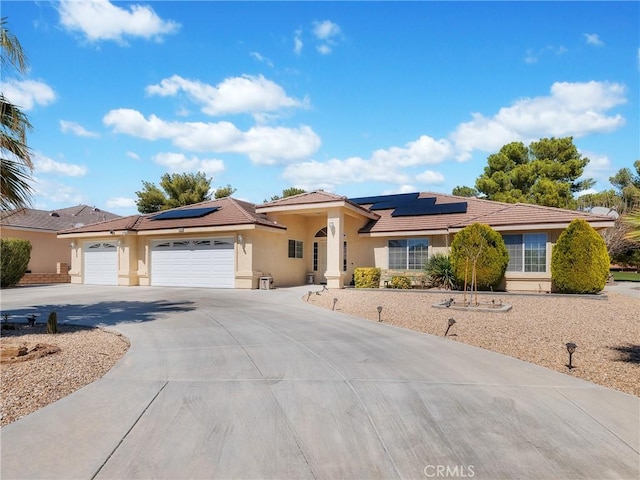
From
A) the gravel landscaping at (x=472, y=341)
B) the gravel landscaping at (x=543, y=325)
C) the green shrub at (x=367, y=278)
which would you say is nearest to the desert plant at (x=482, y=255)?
the gravel landscaping at (x=543, y=325)

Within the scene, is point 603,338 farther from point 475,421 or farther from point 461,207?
point 461,207

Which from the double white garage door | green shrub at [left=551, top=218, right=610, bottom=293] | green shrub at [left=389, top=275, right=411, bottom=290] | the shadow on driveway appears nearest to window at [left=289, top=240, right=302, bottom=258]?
the double white garage door

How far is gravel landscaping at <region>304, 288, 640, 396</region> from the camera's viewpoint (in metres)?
6.80

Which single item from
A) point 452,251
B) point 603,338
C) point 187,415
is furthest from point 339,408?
point 452,251

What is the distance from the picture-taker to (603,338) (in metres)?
8.73

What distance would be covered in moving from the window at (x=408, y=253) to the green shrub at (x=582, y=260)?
5.91m

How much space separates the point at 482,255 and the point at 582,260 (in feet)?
11.8

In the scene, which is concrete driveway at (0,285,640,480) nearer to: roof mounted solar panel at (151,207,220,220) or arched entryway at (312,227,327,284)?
roof mounted solar panel at (151,207,220,220)

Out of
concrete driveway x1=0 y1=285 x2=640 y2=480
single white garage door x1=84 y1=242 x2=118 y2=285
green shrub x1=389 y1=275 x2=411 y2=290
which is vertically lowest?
concrete driveway x1=0 y1=285 x2=640 y2=480

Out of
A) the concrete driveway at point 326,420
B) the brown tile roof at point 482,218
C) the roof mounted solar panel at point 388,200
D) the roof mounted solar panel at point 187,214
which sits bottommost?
the concrete driveway at point 326,420

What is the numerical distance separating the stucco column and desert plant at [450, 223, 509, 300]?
5269 millimetres

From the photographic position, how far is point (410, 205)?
22.7 metres

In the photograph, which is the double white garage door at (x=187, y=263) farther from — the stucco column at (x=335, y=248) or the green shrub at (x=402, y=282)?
the green shrub at (x=402, y=282)

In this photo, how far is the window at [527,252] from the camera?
17688 millimetres
